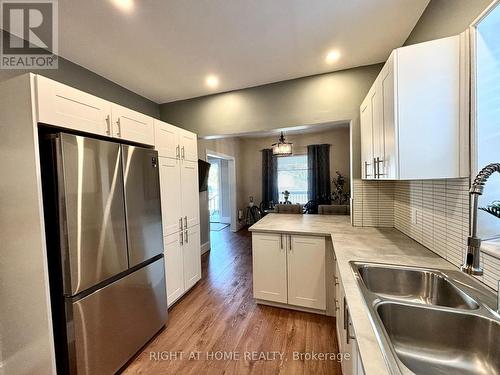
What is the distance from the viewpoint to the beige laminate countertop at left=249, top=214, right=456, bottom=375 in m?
0.72

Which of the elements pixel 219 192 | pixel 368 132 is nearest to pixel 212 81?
pixel 368 132

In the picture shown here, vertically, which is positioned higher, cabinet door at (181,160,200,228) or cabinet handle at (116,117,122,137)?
cabinet handle at (116,117,122,137)

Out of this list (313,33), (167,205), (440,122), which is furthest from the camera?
(167,205)

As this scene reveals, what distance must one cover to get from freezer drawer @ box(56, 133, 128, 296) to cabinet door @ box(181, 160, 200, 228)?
37.1 inches

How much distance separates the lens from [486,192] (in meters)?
1.06

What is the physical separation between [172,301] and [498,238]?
8.62 feet

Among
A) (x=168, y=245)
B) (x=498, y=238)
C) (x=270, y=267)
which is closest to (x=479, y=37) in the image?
(x=498, y=238)

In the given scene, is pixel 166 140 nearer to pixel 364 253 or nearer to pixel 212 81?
pixel 212 81

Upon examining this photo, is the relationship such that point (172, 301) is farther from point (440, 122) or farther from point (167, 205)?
point (440, 122)

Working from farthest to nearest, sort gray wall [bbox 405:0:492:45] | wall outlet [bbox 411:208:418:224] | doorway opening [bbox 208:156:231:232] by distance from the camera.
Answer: doorway opening [bbox 208:156:231:232], wall outlet [bbox 411:208:418:224], gray wall [bbox 405:0:492:45]

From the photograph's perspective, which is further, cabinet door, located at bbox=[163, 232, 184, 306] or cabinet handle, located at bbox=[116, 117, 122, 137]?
cabinet door, located at bbox=[163, 232, 184, 306]

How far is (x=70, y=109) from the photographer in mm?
1352

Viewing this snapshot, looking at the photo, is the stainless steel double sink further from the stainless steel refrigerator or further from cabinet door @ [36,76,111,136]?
cabinet door @ [36,76,111,136]

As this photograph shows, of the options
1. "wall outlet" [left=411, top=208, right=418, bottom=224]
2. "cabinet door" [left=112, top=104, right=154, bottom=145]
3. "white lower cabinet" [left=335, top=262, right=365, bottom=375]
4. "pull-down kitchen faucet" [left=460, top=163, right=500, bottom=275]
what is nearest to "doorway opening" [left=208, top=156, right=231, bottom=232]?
"cabinet door" [left=112, top=104, right=154, bottom=145]
